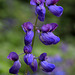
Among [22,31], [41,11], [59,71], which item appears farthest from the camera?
[22,31]

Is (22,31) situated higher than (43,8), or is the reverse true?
(22,31)

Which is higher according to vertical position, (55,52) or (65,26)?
(65,26)

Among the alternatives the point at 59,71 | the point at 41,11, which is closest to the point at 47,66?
the point at 41,11

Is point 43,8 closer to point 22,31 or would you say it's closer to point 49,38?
point 49,38

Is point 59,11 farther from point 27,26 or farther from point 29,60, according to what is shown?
point 29,60

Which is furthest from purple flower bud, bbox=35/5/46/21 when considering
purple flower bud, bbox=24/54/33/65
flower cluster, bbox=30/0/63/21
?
purple flower bud, bbox=24/54/33/65

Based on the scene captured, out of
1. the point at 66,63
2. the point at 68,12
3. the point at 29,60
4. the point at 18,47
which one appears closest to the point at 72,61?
the point at 66,63

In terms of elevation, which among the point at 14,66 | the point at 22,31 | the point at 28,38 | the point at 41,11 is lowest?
the point at 14,66

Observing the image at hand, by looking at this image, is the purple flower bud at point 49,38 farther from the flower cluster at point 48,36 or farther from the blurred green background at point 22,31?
the blurred green background at point 22,31
